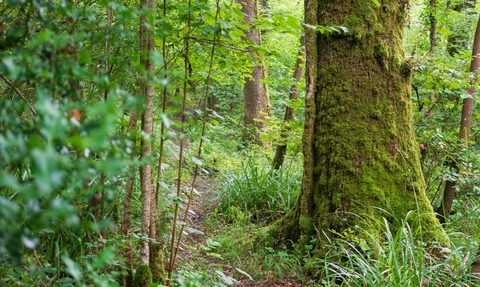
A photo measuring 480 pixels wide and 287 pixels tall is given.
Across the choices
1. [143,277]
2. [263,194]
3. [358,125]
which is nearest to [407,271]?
[358,125]

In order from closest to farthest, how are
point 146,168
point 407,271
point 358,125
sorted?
point 146,168 < point 407,271 < point 358,125

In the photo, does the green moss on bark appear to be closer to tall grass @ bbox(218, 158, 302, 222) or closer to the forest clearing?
the forest clearing

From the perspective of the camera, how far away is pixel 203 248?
3400 mm

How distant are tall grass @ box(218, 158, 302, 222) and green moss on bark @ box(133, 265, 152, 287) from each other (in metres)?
2.88

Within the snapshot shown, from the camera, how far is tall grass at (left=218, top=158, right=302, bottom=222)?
5.35 meters

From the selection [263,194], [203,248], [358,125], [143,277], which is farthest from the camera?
[263,194]

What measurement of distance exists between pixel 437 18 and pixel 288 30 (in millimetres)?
4828

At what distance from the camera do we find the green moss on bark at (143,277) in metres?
2.43

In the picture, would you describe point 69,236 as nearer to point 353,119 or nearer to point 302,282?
point 302,282

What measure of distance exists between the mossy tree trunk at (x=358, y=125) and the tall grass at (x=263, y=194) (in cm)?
126

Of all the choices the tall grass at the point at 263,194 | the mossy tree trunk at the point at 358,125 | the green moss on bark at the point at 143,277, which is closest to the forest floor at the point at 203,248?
the tall grass at the point at 263,194

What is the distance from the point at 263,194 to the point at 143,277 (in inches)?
128

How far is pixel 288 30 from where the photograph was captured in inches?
113

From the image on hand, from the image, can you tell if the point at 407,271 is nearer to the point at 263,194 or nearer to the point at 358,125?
the point at 358,125
